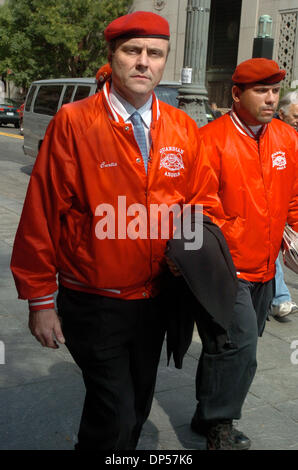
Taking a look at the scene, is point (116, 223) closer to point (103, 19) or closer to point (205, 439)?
point (205, 439)

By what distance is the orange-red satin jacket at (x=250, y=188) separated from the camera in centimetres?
331

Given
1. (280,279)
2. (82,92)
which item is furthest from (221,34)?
(280,279)

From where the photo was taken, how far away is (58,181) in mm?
2502

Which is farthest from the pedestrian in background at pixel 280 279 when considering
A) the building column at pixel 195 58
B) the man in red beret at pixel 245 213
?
the building column at pixel 195 58

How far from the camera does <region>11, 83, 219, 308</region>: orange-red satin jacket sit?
250 centimetres

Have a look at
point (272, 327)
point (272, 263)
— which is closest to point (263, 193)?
point (272, 263)

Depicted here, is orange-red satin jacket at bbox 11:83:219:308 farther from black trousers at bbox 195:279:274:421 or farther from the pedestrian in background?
the pedestrian in background

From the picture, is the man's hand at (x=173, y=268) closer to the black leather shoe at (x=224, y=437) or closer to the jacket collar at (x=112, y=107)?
the jacket collar at (x=112, y=107)

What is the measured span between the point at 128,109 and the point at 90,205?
424 mm

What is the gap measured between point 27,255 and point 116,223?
1.21 ft

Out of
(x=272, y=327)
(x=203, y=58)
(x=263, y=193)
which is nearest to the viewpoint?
(x=263, y=193)

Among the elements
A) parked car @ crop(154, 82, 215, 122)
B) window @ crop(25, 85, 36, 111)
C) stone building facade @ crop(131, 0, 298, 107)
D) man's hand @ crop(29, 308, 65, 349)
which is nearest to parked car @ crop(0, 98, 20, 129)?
stone building facade @ crop(131, 0, 298, 107)

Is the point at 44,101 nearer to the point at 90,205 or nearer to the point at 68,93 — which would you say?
the point at 68,93

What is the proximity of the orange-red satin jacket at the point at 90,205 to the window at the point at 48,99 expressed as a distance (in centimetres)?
1126
